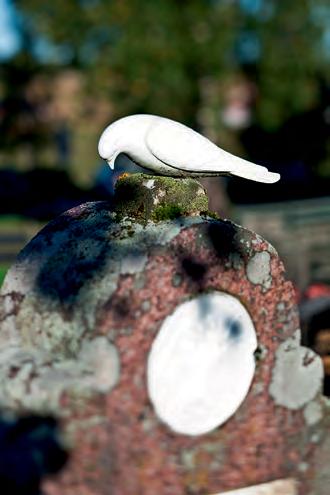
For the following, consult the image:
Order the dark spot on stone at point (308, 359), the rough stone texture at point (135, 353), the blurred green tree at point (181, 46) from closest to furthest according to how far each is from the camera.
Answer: the rough stone texture at point (135, 353), the dark spot on stone at point (308, 359), the blurred green tree at point (181, 46)

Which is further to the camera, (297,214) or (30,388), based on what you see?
(297,214)

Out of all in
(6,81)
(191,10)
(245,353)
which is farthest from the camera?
(6,81)

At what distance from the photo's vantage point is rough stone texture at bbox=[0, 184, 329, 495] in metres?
3.92

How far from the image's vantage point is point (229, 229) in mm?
4355

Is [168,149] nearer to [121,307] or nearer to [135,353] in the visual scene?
[121,307]

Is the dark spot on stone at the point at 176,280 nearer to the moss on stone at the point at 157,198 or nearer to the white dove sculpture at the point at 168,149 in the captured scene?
the moss on stone at the point at 157,198

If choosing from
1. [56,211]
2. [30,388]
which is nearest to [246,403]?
[30,388]

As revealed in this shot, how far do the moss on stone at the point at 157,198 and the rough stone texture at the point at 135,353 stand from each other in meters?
0.07

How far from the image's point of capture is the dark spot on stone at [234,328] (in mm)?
4270

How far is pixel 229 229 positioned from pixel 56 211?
722 inches

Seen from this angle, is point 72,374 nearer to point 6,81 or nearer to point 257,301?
point 257,301

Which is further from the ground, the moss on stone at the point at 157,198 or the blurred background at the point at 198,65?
the blurred background at the point at 198,65

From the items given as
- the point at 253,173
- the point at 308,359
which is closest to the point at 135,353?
the point at 308,359

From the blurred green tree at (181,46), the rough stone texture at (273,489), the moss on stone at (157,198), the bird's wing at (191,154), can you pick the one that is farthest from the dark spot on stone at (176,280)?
the blurred green tree at (181,46)
